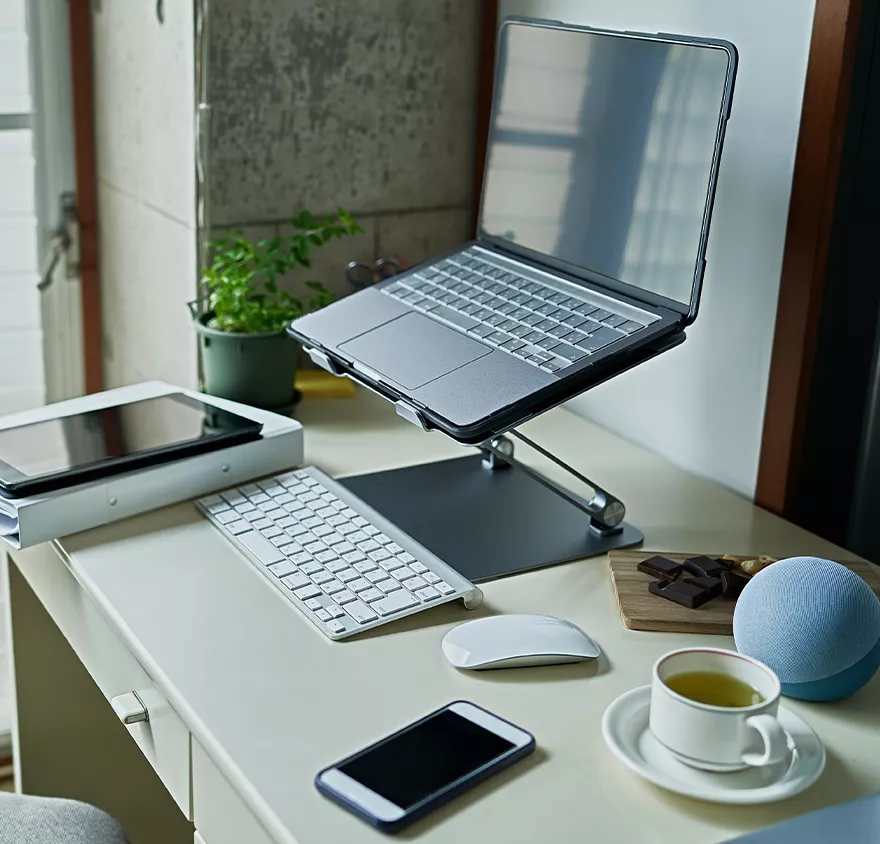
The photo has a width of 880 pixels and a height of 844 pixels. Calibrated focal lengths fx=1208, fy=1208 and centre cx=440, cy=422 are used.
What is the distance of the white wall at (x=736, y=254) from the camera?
1.27 metres

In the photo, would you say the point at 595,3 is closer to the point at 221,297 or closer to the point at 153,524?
the point at 221,297

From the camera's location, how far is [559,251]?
1.33m

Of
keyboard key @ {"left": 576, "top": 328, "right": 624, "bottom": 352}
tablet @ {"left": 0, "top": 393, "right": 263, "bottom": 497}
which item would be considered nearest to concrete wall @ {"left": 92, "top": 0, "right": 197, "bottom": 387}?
tablet @ {"left": 0, "top": 393, "right": 263, "bottom": 497}

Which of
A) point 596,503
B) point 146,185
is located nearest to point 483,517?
point 596,503

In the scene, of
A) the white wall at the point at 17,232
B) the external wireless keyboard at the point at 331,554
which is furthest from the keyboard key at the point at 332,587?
the white wall at the point at 17,232

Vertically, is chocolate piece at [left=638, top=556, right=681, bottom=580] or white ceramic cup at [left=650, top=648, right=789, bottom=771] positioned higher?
white ceramic cup at [left=650, top=648, right=789, bottom=771]

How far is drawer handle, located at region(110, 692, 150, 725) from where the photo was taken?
1071 mm

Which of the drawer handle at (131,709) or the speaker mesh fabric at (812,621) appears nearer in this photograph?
the speaker mesh fabric at (812,621)

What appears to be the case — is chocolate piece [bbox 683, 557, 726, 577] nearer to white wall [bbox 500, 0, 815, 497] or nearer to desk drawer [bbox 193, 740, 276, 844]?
white wall [bbox 500, 0, 815, 497]

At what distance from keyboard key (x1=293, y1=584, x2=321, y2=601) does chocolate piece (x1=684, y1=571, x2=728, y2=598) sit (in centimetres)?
34

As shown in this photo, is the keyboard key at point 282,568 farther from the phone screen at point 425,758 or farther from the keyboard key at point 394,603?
the phone screen at point 425,758

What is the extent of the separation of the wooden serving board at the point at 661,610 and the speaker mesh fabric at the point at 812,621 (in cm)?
10

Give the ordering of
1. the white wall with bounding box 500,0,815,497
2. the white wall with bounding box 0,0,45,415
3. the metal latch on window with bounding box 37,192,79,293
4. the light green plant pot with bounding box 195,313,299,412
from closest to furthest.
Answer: the white wall with bounding box 500,0,815,497
the light green plant pot with bounding box 195,313,299,412
the white wall with bounding box 0,0,45,415
the metal latch on window with bounding box 37,192,79,293

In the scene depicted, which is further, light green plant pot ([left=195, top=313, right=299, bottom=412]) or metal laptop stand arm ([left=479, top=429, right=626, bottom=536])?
light green plant pot ([left=195, top=313, right=299, bottom=412])
